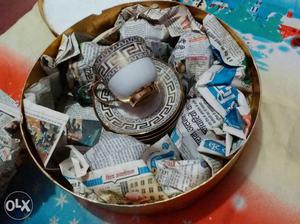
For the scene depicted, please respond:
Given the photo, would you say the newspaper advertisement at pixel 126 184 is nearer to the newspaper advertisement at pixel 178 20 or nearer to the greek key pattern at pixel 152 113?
the greek key pattern at pixel 152 113

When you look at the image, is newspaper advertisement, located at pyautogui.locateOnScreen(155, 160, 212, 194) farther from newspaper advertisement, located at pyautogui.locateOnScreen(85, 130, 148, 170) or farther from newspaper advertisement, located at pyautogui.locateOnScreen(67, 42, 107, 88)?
newspaper advertisement, located at pyautogui.locateOnScreen(67, 42, 107, 88)

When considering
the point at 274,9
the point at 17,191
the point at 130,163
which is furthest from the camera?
the point at 274,9

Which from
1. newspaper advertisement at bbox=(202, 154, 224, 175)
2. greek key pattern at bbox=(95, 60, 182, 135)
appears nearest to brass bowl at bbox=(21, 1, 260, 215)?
newspaper advertisement at bbox=(202, 154, 224, 175)

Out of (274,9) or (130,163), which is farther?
(274,9)

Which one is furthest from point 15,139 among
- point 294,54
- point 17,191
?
point 294,54

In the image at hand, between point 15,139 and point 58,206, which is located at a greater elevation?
point 15,139

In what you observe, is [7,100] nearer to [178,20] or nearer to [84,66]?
[84,66]

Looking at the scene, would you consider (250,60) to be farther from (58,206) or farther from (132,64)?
(58,206)

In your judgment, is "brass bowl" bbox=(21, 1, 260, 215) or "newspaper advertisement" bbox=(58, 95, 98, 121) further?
"newspaper advertisement" bbox=(58, 95, 98, 121)
